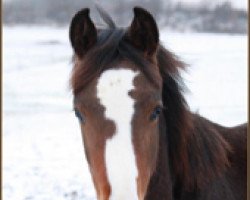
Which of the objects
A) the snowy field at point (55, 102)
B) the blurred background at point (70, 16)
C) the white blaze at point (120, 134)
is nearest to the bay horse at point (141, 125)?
the white blaze at point (120, 134)

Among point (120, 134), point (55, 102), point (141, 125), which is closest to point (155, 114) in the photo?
point (141, 125)

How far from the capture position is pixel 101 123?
74.2 inches

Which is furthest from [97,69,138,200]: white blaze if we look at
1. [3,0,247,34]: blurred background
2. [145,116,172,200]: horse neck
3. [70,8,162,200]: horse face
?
[3,0,247,34]: blurred background

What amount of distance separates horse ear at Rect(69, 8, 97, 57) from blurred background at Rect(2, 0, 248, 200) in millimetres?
221

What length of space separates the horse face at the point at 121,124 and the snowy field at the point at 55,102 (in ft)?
1.00

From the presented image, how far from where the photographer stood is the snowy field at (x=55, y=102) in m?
5.91

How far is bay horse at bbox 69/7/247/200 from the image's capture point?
185 cm

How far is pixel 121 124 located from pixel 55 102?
990cm

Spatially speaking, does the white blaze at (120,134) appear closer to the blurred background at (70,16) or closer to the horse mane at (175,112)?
the horse mane at (175,112)

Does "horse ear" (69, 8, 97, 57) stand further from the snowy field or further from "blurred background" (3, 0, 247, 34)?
"blurred background" (3, 0, 247, 34)

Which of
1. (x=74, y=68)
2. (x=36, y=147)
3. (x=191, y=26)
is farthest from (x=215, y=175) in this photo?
(x=191, y=26)

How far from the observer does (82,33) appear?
2.13 metres

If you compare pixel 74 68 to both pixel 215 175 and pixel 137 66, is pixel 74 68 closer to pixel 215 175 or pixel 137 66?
pixel 137 66

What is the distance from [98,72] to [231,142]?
1059 millimetres
